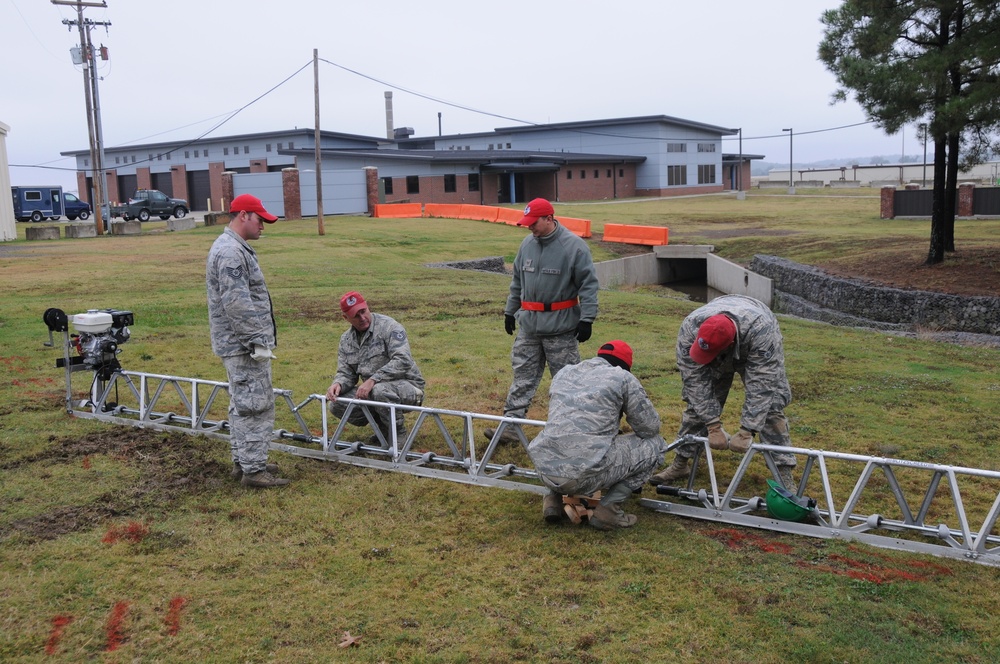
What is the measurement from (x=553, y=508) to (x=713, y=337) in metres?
1.52

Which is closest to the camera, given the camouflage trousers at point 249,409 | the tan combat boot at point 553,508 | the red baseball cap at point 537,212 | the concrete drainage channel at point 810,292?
the tan combat boot at point 553,508

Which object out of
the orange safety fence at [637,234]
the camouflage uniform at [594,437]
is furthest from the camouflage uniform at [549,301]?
the orange safety fence at [637,234]

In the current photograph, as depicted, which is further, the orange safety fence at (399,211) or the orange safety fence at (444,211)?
the orange safety fence at (399,211)

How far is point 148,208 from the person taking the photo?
46.4m

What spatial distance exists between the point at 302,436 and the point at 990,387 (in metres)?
7.60

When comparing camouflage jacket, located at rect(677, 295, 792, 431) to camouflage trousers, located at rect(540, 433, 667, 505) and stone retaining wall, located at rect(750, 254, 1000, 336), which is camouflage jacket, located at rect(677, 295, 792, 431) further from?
stone retaining wall, located at rect(750, 254, 1000, 336)

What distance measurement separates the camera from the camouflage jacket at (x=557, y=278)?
24.2 feet

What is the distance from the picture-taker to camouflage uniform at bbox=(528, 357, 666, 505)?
18.2 ft

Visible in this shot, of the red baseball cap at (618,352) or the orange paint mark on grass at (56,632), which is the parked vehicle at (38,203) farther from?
the red baseball cap at (618,352)

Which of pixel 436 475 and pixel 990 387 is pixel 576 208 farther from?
pixel 436 475

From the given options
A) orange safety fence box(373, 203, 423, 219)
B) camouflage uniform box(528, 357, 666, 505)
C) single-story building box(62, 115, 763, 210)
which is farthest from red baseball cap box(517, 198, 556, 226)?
single-story building box(62, 115, 763, 210)

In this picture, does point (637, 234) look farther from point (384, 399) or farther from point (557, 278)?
point (384, 399)

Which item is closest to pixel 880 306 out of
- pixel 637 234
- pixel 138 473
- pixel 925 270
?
pixel 925 270

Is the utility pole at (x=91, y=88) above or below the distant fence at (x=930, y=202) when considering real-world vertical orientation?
above
